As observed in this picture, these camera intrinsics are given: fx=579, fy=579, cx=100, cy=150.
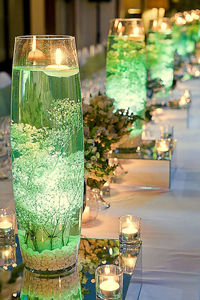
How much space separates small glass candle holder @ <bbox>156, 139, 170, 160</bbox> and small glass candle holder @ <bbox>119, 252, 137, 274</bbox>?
2.55 ft

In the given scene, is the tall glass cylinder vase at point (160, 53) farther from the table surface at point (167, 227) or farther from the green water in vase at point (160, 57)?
the table surface at point (167, 227)

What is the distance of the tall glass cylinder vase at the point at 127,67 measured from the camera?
2254mm

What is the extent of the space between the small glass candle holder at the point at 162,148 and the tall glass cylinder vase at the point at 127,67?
0.55ft

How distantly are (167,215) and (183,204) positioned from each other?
0.40ft

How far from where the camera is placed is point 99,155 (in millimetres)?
1674

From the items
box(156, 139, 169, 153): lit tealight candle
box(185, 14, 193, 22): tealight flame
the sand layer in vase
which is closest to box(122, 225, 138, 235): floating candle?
the sand layer in vase

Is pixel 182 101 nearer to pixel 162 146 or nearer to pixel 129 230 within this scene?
pixel 162 146

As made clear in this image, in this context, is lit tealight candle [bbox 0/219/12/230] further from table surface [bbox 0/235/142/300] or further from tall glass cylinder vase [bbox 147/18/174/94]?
tall glass cylinder vase [bbox 147/18/174/94]

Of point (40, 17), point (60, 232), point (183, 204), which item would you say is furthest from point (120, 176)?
point (40, 17)

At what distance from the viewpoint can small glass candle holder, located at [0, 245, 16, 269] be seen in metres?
1.38

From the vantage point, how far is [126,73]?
2254 millimetres

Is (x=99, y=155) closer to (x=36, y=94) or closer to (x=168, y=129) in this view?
(x=36, y=94)

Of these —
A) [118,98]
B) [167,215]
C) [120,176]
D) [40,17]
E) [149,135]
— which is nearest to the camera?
[167,215]

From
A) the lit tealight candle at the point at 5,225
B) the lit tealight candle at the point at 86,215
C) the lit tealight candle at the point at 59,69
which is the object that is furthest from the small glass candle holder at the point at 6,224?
the lit tealight candle at the point at 59,69
